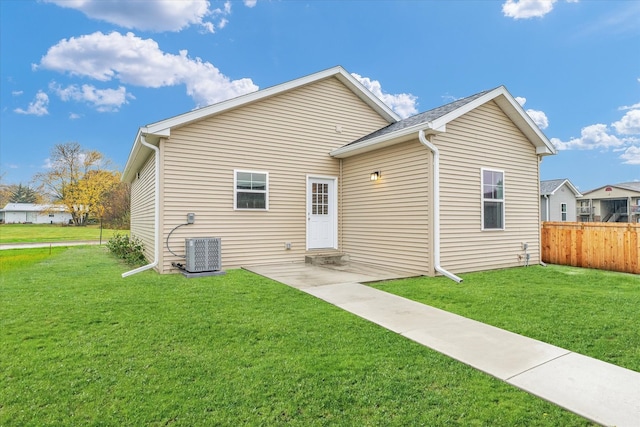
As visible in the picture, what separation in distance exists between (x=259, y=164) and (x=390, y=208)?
3.23m

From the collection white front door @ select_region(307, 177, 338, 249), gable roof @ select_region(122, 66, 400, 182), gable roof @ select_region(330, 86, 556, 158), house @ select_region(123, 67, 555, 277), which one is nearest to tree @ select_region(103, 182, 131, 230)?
gable roof @ select_region(122, 66, 400, 182)

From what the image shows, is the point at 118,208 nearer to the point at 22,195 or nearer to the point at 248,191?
the point at 248,191

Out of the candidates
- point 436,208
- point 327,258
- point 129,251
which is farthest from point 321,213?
point 129,251

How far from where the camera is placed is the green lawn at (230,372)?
204cm

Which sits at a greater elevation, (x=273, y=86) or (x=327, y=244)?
(x=273, y=86)

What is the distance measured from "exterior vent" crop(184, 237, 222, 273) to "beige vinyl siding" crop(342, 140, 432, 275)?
11.3 ft

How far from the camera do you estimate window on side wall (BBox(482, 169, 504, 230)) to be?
771 cm

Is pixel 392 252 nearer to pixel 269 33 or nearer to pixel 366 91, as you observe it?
pixel 366 91

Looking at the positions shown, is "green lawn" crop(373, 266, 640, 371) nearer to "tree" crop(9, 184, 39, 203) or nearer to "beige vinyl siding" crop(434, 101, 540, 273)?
"beige vinyl siding" crop(434, 101, 540, 273)

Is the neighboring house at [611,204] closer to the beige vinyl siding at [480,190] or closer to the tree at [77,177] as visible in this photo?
the beige vinyl siding at [480,190]

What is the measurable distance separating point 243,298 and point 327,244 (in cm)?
439

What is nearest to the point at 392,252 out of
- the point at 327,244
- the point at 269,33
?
the point at 327,244

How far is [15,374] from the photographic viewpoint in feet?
8.32

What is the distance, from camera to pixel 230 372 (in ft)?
8.47
